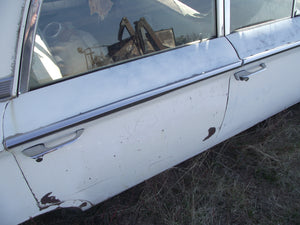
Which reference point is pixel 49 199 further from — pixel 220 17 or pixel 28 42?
pixel 220 17

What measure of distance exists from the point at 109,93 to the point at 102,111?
10 centimetres

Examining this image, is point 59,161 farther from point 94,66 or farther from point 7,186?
point 94,66

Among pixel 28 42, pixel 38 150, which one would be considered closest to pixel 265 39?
pixel 28 42

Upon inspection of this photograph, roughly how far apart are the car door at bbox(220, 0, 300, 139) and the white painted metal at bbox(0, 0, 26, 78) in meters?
1.19

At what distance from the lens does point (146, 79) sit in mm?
1232

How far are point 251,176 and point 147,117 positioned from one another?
1146mm

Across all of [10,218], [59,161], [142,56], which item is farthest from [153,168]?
[10,218]

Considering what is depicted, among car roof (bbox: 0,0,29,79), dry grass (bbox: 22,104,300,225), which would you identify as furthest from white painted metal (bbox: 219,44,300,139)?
car roof (bbox: 0,0,29,79)

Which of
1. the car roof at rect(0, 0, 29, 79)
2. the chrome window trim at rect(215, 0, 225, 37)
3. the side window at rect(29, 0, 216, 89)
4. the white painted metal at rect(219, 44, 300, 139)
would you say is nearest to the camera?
the car roof at rect(0, 0, 29, 79)

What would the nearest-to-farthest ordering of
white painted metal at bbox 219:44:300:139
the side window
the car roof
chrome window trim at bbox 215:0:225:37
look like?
1. the car roof
2. the side window
3. chrome window trim at bbox 215:0:225:37
4. white painted metal at bbox 219:44:300:139

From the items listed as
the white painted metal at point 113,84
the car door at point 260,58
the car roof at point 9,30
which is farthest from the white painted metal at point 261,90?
the car roof at point 9,30

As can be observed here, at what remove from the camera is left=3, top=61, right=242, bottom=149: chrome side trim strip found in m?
1.02

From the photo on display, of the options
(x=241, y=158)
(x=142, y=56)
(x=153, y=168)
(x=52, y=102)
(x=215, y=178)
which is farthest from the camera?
(x=241, y=158)

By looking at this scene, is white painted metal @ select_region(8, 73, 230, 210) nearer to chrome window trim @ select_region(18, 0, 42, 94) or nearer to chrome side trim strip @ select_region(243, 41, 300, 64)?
chrome side trim strip @ select_region(243, 41, 300, 64)
